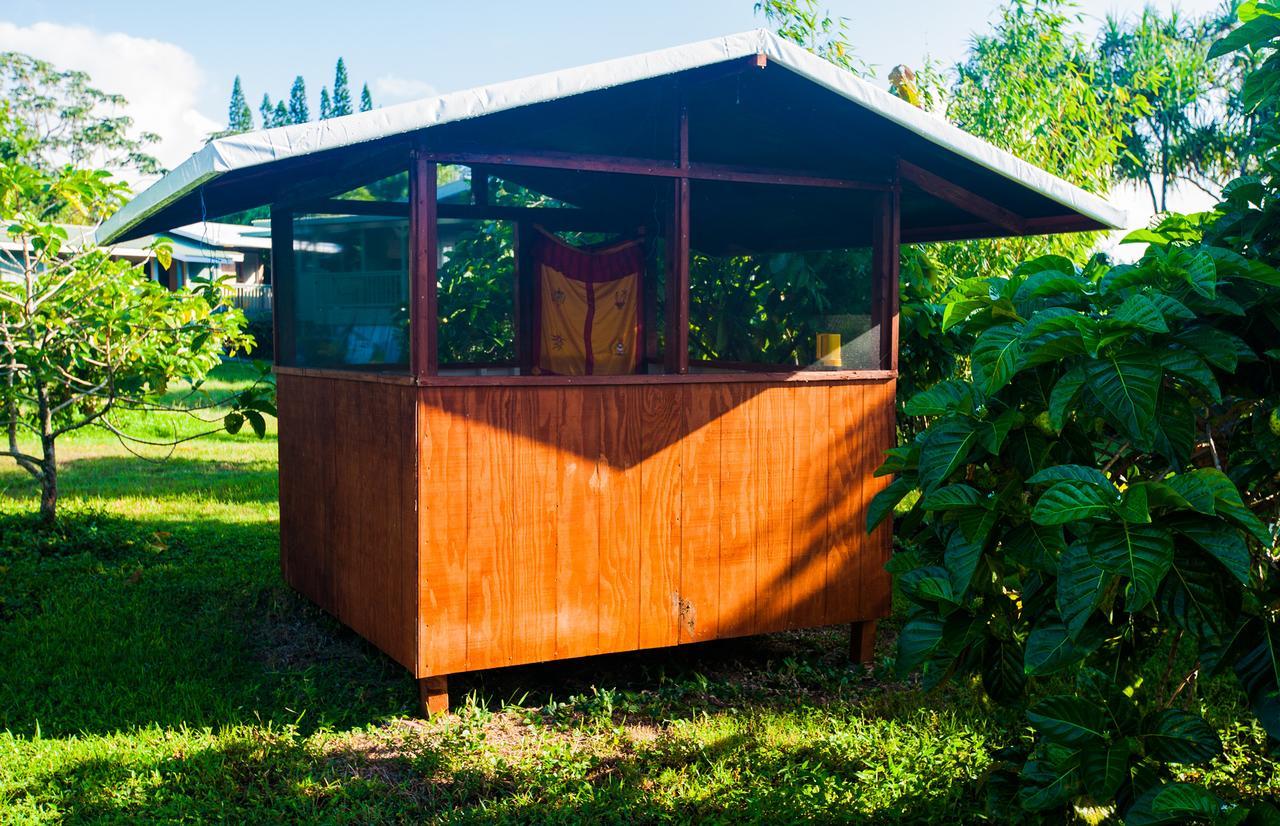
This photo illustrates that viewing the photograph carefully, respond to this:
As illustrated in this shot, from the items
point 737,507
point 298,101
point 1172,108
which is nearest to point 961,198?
point 737,507

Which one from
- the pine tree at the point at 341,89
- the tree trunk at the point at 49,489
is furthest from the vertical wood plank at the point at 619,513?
the pine tree at the point at 341,89

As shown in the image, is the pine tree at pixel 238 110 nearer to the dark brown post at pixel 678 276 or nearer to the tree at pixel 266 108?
the tree at pixel 266 108

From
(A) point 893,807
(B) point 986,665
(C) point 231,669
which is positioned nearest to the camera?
(B) point 986,665

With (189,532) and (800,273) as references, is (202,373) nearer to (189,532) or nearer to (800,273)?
(189,532)

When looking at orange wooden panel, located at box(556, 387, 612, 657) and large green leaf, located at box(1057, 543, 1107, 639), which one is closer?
large green leaf, located at box(1057, 543, 1107, 639)

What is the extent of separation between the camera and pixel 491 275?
7.06 metres

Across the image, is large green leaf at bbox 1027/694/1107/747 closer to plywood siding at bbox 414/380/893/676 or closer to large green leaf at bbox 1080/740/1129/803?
large green leaf at bbox 1080/740/1129/803

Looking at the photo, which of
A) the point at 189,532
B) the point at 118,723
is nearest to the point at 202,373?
the point at 189,532

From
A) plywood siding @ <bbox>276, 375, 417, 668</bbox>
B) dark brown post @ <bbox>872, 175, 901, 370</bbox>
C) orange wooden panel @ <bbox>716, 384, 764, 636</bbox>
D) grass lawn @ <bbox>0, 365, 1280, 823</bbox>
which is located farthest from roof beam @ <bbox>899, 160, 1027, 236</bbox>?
plywood siding @ <bbox>276, 375, 417, 668</bbox>

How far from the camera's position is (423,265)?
4.62 metres

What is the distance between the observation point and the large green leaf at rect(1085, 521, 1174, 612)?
2.38m

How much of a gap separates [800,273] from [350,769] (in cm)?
312

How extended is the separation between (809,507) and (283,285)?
9.78ft

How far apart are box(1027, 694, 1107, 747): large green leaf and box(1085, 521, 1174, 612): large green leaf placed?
506 mm
